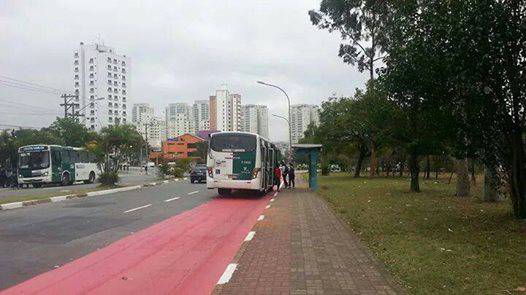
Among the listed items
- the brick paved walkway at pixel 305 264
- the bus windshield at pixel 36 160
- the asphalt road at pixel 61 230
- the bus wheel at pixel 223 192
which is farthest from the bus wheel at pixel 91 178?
the brick paved walkway at pixel 305 264

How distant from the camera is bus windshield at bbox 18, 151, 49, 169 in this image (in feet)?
123

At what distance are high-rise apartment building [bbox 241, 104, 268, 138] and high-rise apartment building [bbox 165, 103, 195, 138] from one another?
39.5 metres

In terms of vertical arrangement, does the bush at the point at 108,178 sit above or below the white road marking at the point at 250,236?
above

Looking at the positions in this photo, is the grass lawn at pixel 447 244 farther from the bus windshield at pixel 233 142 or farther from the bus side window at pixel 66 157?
the bus side window at pixel 66 157

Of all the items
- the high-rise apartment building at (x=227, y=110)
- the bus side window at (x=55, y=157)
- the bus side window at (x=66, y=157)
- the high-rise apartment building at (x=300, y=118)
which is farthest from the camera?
the high-rise apartment building at (x=300, y=118)

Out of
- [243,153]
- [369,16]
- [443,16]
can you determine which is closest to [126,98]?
[369,16]

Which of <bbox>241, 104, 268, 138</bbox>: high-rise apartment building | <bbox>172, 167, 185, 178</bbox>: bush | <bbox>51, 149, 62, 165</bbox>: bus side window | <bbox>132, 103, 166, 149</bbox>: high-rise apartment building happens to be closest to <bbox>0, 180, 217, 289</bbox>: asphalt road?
<bbox>51, 149, 62, 165</bbox>: bus side window

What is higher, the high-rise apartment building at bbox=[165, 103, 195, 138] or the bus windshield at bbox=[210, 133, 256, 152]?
the high-rise apartment building at bbox=[165, 103, 195, 138]

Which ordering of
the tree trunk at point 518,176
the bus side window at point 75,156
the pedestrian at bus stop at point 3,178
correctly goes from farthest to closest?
the bus side window at point 75,156
the pedestrian at bus stop at point 3,178
the tree trunk at point 518,176

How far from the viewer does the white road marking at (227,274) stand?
7.03 meters

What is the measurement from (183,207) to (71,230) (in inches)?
256

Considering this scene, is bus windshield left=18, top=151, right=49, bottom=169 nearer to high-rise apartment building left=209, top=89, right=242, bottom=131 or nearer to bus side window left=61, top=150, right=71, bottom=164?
bus side window left=61, top=150, right=71, bottom=164

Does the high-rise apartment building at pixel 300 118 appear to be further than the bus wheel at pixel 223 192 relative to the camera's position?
Yes

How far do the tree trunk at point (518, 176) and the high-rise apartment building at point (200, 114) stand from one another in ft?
311
